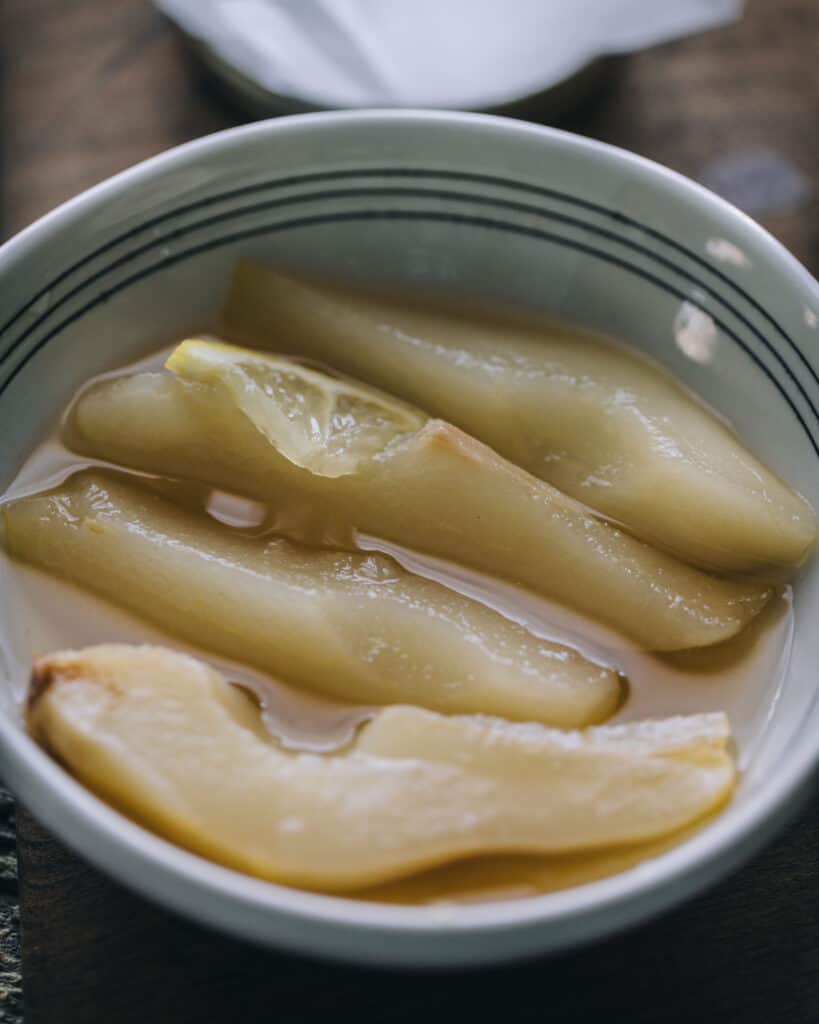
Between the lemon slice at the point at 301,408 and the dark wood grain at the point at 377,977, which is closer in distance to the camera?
the dark wood grain at the point at 377,977

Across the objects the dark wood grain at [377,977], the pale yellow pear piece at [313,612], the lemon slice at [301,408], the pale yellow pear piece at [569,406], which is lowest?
the dark wood grain at [377,977]

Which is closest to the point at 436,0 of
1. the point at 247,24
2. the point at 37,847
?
the point at 247,24

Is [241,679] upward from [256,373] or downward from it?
downward

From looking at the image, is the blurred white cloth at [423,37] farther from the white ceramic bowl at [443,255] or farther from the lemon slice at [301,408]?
the lemon slice at [301,408]

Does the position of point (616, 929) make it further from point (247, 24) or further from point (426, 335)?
point (247, 24)

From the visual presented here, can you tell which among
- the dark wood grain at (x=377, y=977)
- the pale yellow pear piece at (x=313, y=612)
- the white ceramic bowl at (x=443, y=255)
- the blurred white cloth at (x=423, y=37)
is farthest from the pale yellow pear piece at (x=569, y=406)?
the blurred white cloth at (x=423, y=37)

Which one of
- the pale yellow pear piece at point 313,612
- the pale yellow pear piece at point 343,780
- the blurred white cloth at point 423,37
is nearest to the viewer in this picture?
the pale yellow pear piece at point 343,780
